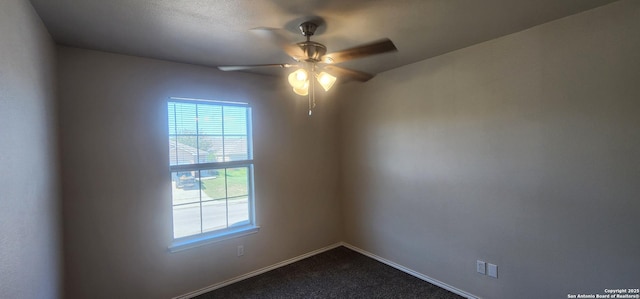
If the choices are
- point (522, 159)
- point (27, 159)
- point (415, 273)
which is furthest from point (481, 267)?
point (27, 159)

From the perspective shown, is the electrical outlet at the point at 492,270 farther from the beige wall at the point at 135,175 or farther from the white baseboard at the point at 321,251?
the beige wall at the point at 135,175

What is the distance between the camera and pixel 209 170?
2979 mm

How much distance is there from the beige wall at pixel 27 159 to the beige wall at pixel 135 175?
213mm

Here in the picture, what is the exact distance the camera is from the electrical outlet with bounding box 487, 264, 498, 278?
8.00ft

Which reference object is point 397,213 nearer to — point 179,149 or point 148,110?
point 179,149

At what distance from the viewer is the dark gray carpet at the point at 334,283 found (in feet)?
9.11

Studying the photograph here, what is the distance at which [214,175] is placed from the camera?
302 centimetres

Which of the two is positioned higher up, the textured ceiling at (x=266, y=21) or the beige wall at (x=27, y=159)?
the textured ceiling at (x=266, y=21)

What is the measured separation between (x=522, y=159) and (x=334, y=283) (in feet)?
6.97

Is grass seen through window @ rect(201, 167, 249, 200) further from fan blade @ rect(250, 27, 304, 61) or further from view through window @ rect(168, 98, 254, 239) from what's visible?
fan blade @ rect(250, 27, 304, 61)

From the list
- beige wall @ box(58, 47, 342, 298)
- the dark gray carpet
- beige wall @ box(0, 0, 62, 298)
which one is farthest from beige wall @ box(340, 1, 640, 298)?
beige wall @ box(0, 0, 62, 298)

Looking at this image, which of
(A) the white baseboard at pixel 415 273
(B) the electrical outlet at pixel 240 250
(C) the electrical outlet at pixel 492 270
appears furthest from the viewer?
(B) the electrical outlet at pixel 240 250

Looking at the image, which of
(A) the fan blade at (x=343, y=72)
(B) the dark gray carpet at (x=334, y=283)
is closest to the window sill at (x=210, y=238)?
(B) the dark gray carpet at (x=334, y=283)

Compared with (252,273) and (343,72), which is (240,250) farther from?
(343,72)
